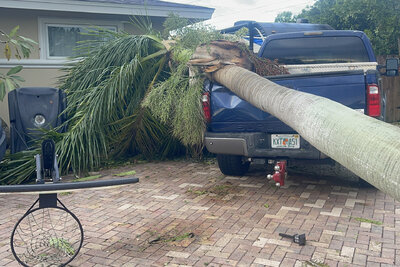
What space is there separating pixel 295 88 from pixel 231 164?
173 cm

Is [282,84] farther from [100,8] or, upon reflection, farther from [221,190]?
[100,8]

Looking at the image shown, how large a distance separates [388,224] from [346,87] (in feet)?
5.54

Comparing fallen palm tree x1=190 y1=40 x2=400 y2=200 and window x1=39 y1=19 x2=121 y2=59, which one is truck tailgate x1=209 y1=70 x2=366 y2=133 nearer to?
fallen palm tree x1=190 y1=40 x2=400 y2=200

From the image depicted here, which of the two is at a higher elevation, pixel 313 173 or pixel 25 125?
pixel 25 125

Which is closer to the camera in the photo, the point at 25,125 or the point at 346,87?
the point at 346,87

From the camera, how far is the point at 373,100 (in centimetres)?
539

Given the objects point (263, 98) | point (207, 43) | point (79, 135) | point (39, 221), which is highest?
point (207, 43)

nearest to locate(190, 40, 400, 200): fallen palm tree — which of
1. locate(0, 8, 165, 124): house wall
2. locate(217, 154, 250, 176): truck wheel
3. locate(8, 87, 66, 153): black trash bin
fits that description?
locate(217, 154, 250, 176): truck wheel

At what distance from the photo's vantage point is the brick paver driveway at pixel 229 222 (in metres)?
4.01

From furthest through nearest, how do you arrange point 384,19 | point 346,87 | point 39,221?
point 384,19, point 346,87, point 39,221

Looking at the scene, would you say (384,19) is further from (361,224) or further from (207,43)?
(361,224)

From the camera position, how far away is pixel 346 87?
5.43 meters

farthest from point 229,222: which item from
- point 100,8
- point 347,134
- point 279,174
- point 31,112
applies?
point 100,8

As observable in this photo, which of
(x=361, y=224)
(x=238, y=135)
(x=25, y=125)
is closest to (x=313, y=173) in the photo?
(x=238, y=135)
